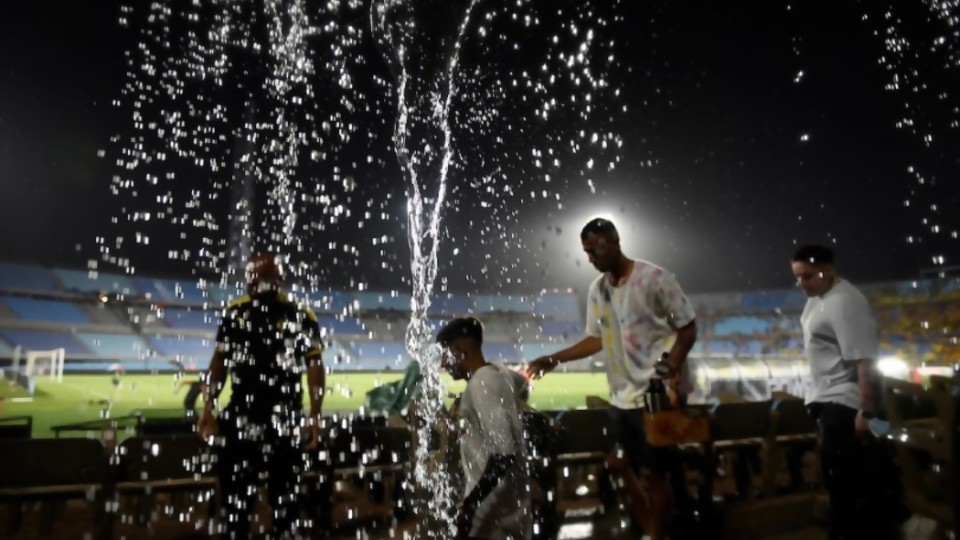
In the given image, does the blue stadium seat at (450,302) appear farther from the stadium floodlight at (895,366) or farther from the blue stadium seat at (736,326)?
the stadium floodlight at (895,366)

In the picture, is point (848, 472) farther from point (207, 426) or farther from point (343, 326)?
point (343, 326)

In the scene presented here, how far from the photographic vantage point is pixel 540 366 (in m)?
3.37

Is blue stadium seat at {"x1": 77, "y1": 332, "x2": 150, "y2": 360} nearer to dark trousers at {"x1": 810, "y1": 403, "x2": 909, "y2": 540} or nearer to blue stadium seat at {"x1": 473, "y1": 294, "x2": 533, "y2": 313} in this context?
blue stadium seat at {"x1": 473, "y1": 294, "x2": 533, "y2": 313}

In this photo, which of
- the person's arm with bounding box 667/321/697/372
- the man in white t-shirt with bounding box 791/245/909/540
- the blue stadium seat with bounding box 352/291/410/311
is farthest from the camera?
the blue stadium seat with bounding box 352/291/410/311

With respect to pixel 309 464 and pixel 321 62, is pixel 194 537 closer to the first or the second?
pixel 309 464

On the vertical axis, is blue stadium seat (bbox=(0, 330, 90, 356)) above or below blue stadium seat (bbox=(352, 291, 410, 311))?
below

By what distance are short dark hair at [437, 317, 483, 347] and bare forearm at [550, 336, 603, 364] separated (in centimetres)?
78

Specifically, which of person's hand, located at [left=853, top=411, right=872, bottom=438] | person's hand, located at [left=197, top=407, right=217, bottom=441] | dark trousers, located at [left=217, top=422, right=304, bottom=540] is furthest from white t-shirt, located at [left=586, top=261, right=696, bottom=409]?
person's hand, located at [left=197, top=407, right=217, bottom=441]

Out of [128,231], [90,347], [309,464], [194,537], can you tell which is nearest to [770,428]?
[309,464]

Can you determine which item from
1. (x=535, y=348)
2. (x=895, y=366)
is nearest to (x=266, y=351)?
(x=895, y=366)

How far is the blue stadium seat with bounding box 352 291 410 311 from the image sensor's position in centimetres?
4119

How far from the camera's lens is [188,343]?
35.1m

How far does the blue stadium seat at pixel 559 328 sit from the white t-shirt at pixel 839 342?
119 ft

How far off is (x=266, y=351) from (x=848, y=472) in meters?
3.34
